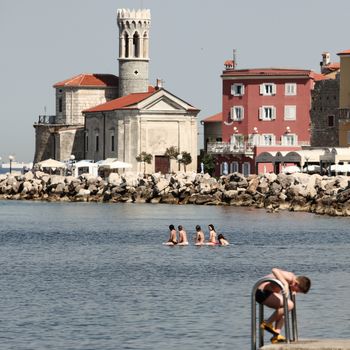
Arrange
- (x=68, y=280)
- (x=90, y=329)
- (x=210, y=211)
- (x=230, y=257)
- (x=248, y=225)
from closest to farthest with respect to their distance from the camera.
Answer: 1. (x=90, y=329)
2. (x=68, y=280)
3. (x=230, y=257)
4. (x=248, y=225)
5. (x=210, y=211)

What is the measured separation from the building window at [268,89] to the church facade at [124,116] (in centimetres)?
1174

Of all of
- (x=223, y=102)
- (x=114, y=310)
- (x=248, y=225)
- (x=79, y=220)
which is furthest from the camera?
(x=223, y=102)

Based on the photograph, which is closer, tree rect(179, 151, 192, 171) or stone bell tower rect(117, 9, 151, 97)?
tree rect(179, 151, 192, 171)

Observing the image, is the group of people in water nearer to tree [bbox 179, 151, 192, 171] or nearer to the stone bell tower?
tree [bbox 179, 151, 192, 171]

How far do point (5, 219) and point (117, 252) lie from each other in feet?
90.0

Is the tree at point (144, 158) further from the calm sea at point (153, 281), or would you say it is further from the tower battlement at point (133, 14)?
the calm sea at point (153, 281)

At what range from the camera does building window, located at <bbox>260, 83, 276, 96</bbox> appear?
114m

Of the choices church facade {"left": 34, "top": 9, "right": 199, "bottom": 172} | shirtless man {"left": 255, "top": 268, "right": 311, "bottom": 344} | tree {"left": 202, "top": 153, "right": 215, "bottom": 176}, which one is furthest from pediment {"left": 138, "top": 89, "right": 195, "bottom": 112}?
shirtless man {"left": 255, "top": 268, "right": 311, "bottom": 344}

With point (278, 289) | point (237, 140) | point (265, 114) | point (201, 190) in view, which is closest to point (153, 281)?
point (278, 289)

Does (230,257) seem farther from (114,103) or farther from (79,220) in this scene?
(114,103)

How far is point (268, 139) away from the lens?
11394 cm

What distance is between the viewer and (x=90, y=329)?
33.1 meters

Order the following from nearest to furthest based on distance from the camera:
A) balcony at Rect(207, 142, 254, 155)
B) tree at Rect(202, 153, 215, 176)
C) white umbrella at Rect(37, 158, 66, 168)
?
balcony at Rect(207, 142, 254, 155), tree at Rect(202, 153, 215, 176), white umbrella at Rect(37, 158, 66, 168)

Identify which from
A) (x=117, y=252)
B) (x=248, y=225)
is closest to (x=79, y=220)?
(x=248, y=225)
